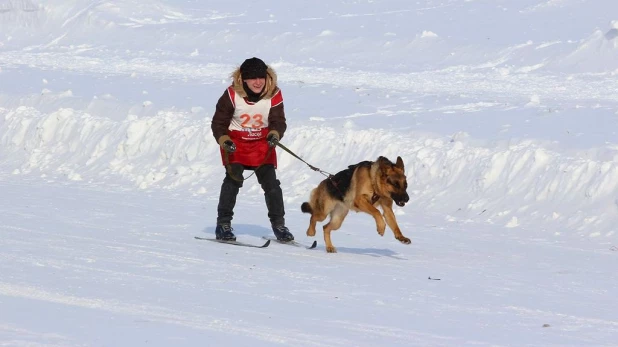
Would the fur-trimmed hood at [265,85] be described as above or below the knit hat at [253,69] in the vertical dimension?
below

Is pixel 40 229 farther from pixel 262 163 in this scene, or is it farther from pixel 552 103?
pixel 552 103

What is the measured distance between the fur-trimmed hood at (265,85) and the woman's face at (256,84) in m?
0.05

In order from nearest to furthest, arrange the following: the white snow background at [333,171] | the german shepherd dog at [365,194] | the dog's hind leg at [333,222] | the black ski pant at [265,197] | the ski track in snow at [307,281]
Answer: the ski track in snow at [307,281], the white snow background at [333,171], the german shepherd dog at [365,194], the dog's hind leg at [333,222], the black ski pant at [265,197]

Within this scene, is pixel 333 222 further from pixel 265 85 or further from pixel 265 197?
pixel 265 85

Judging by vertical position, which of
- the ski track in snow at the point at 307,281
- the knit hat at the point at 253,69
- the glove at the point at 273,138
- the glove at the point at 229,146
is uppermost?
the knit hat at the point at 253,69

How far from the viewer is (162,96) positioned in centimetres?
1756

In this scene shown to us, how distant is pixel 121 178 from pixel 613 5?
14.7 metres

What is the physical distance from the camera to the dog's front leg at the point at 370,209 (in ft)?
28.3

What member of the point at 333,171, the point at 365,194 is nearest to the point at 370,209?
the point at 365,194

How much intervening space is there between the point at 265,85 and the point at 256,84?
0.11 m

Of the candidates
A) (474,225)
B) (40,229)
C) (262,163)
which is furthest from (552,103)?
(40,229)

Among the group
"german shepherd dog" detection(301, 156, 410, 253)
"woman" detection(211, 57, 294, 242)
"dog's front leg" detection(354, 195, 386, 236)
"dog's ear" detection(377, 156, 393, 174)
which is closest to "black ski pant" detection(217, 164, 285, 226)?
"woman" detection(211, 57, 294, 242)

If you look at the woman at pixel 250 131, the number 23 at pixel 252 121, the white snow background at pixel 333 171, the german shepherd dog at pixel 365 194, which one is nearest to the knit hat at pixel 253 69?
the woman at pixel 250 131

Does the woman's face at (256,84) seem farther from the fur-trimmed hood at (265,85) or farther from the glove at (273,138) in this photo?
the glove at (273,138)
